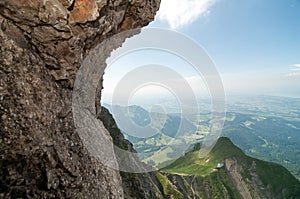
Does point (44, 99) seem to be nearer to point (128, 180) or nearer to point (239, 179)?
point (128, 180)

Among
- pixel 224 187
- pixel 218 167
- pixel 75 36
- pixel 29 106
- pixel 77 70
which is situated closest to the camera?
pixel 29 106

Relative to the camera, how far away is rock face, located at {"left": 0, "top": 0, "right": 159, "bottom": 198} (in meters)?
18.8

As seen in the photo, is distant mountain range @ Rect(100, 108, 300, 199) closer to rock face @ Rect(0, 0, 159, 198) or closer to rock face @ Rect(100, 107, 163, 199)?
rock face @ Rect(100, 107, 163, 199)

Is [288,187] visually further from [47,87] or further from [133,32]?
[47,87]

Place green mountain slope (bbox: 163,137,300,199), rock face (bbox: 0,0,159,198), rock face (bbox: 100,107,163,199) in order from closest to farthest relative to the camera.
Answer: rock face (bbox: 0,0,159,198), rock face (bbox: 100,107,163,199), green mountain slope (bbox: 163,137,300,199)

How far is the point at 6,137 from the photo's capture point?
18.2 metres

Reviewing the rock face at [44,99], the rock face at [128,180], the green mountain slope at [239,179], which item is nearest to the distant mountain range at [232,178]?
the green mountain slope at [239,179]

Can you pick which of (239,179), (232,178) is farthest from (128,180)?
(239,179)

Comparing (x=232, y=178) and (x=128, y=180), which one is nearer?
(x=128, y=180)

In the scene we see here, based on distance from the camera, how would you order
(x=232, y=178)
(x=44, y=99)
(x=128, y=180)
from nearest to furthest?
(x=44, y=99) → (x=128, y=180) → (x=232, y=178)

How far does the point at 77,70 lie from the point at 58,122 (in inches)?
281

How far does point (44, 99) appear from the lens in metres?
21.7

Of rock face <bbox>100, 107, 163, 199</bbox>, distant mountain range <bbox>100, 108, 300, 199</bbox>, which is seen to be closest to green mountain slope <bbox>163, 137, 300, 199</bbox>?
distant mountain range <bbox>100, 108, 300, 199</bbox>

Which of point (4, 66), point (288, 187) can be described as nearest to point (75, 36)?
point (4, 66)
